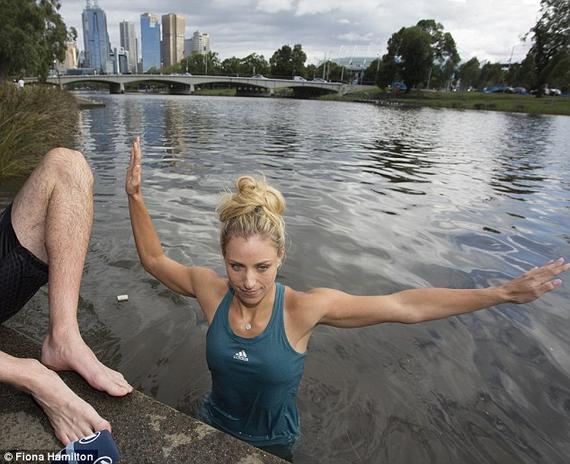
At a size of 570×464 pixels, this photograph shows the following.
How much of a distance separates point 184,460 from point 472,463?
226 centimetres

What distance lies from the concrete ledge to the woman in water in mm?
455

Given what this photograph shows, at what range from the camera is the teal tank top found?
8.03 feet

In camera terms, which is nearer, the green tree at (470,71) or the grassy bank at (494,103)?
the grassy bank at (494,103)

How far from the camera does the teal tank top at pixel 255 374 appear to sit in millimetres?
2447

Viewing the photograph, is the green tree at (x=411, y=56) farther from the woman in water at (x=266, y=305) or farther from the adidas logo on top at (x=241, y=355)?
the adidas logo on top at (x=241, y=355)

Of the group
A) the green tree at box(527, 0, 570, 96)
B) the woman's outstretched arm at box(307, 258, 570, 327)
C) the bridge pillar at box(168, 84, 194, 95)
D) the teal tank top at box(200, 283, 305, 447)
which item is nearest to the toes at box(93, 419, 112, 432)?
the teal tank top at box(200, 283, 305, 447)

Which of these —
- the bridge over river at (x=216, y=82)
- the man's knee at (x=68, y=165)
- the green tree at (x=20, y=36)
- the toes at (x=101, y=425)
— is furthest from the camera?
the bridge over river at (x=216, y=82)

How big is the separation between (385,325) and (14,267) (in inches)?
145

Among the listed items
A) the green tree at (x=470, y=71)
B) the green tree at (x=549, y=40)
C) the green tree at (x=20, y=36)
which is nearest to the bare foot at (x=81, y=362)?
the green tree at (x=20, y=36)

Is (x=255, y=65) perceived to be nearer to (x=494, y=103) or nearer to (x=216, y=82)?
(x=216, y=82)

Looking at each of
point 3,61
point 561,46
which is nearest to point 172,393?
point 3,61

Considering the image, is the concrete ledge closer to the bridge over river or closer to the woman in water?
the woman in water

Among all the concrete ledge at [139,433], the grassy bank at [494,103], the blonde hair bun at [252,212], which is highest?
the grassy bank at [494,103]

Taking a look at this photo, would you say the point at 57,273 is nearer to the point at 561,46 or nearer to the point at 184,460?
the point at 184,460
